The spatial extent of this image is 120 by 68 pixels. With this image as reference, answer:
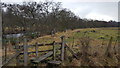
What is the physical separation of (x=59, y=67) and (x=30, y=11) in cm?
2347

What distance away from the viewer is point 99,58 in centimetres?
684

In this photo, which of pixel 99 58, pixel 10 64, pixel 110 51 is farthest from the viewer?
pixel 110 51

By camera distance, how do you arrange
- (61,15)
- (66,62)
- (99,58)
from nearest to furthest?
1. (66,62)
2. (99,58)
3. (61,15)

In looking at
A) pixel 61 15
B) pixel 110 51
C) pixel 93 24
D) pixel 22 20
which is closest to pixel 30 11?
pixel 22 20

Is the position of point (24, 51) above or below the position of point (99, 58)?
above

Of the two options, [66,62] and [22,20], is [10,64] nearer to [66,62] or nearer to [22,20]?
[66,62]

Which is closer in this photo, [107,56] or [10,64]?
[10,64]

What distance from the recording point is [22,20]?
27906 mm

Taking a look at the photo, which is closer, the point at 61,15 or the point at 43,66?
the point at 43,66

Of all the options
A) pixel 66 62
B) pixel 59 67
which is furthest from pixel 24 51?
pixel 66 62

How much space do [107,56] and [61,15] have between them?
23.5 metres

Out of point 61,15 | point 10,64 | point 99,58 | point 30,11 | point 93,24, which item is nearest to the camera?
point 10,64

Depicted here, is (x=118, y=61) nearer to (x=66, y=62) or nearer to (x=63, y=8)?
(x=66, y=62)

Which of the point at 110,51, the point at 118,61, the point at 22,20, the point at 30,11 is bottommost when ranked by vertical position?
the point at 118,61
